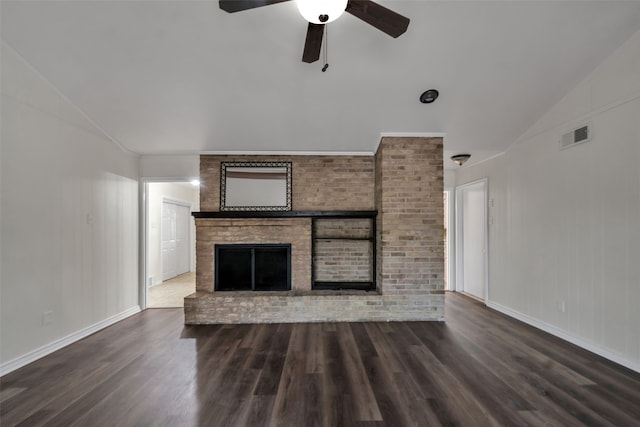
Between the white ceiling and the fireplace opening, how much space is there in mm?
1651

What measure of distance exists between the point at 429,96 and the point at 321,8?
6.45 ft

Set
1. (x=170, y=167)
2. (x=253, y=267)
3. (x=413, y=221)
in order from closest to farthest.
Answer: (x=413, y=221) < (x=253, y=267) < (x=170, y=167)

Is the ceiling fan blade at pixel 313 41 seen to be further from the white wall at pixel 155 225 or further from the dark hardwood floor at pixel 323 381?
the white wall at pixel 155 225

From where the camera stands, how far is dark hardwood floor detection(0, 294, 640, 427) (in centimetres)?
185

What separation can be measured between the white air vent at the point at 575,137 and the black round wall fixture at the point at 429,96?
1.49 meters

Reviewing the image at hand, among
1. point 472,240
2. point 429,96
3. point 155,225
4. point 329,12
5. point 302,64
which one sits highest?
point 302,64

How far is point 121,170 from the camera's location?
387cm

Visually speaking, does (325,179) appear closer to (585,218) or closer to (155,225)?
(585,218)

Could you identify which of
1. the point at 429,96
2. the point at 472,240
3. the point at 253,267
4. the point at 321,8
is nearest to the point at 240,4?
the point at 321,8

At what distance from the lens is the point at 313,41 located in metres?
1.80

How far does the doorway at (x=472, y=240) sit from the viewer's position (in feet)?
15.0

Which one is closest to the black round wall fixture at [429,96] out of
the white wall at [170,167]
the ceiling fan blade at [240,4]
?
the ceiling fan blade at [240,4]

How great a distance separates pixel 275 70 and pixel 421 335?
3.29 metres

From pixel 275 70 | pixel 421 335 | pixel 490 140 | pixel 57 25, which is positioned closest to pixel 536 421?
pixel 421 335
